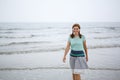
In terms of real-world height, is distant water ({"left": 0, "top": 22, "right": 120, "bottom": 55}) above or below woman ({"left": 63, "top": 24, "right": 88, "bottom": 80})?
below

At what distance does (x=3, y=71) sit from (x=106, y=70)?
4.14m

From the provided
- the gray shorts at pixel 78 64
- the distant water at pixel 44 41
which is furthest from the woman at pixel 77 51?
the distant water at pixel 44 41

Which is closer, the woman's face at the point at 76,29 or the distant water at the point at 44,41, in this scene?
the woman's face at the point at 76,29

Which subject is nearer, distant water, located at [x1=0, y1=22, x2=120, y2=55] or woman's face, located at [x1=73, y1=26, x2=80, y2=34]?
woman's face, located at [x1=73, y1=26, x2=80, y2=34]

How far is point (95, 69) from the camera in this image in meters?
8.53

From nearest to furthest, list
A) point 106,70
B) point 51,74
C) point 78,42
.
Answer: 1. point 78,42
2. point 51,74
3. point 106,70

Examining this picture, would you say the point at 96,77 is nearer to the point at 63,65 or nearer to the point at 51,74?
the point at 51,74

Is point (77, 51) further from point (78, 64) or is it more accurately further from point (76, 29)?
point (76, 29)

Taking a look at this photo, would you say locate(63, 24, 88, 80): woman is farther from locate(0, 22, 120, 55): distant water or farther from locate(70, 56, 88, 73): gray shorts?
locate(0, 22, 120, 55): distant water

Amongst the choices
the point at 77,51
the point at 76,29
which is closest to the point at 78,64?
the point at 77,51

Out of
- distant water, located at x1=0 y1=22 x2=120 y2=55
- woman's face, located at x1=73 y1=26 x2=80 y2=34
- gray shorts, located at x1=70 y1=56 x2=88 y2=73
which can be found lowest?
distant water, located at x1=0 y1=22 x2=120 y2=55

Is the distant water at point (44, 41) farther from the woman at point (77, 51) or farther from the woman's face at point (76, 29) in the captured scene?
the woman's face at point (76, 29)

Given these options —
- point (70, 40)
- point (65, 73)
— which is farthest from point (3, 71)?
point (70, 40)

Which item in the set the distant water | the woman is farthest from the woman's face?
the distant water
